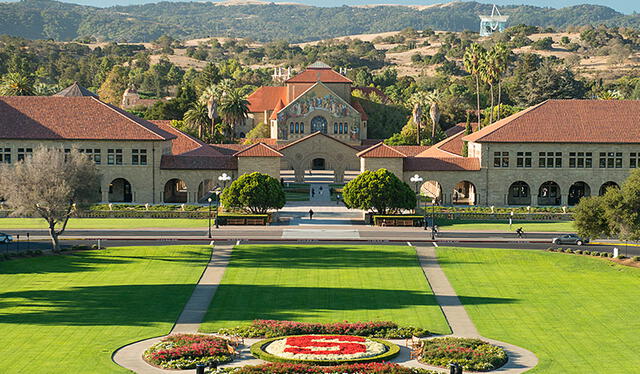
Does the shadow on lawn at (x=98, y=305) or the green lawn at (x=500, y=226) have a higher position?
the green lawn at (x=500, y=226)

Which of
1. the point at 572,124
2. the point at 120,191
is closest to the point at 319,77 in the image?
the point at 120,191

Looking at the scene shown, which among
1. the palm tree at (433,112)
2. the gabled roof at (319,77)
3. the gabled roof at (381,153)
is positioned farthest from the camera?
the gabled roof at (319,77)

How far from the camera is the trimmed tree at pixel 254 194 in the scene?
298ft

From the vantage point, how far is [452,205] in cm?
10500

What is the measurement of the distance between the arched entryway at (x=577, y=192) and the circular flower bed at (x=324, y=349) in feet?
207

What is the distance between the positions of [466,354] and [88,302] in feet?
73.3

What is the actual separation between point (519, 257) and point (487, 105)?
395ft

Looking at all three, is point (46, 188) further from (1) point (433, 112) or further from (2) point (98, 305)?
(1) point (433, 112)

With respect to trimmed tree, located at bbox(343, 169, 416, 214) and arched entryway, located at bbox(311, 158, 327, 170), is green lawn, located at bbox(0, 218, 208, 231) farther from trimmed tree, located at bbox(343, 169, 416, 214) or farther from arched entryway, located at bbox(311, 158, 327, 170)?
arched entryway, located at bbox(311, 158, 327, 170)

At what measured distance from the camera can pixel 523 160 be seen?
106125mm

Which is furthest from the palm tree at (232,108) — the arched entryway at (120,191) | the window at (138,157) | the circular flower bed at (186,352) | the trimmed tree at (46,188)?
the circular flower bed at (186,352)

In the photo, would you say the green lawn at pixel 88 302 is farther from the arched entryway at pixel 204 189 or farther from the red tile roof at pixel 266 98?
the red tile roof at pixel 266 98

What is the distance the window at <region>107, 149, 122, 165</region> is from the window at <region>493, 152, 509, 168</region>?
37.3 meters

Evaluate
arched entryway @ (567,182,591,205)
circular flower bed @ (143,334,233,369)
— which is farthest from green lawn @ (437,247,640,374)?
arched entryway @ (567,182,591,205)
